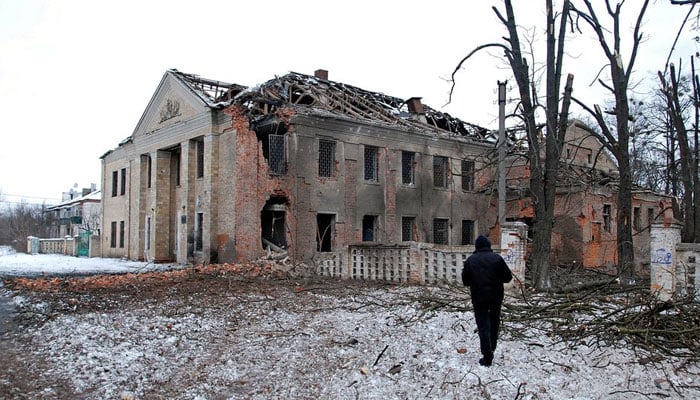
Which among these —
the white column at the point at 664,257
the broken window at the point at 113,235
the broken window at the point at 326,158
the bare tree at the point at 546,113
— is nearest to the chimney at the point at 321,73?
the broken window at the point at 326,158

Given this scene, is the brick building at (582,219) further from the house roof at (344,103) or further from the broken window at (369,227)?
the broken window at (369,227)

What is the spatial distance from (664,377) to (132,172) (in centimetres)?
2932

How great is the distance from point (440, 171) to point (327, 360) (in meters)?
21.5

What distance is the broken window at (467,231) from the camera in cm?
2967

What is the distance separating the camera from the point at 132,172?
31.2 meters

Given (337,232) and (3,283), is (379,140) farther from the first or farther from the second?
(3,283)

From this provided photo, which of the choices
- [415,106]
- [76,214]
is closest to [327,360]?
[415,106]

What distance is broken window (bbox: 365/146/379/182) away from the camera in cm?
2558

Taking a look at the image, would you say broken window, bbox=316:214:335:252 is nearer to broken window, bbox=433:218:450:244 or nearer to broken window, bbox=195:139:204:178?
broken window, bbox=195:139:204:178

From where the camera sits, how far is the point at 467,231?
2994 cm

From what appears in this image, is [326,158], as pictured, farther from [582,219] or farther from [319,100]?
[582,219]

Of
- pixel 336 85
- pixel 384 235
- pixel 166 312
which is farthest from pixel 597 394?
pixel 336 85

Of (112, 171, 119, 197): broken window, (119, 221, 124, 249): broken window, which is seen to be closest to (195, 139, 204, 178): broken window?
(119, 221, 124, 249): broken window

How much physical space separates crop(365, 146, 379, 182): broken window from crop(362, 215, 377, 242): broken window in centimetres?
175
